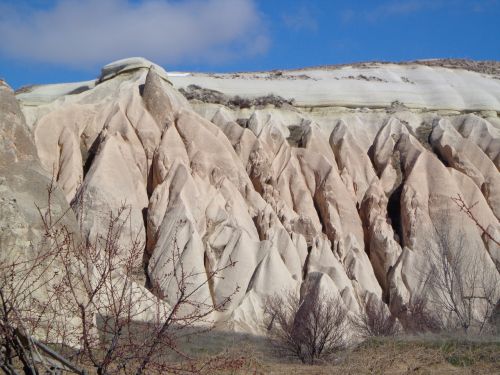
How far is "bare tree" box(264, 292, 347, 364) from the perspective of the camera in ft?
44.2

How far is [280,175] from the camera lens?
25.9 m

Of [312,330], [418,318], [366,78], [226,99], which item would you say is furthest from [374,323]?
[366,78]

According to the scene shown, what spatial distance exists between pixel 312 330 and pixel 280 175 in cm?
1251

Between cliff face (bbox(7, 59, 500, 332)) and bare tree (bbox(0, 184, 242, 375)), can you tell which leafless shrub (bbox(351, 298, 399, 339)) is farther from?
bare tree (bbox(0, 184, 242, 375))

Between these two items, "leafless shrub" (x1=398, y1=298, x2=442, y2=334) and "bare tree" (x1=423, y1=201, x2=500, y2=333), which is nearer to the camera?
"leafless shrub" (x1=398, y1=298, x2=442, y2=334)

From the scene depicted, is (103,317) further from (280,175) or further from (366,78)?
(366,78)

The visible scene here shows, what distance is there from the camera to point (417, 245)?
23.6 m

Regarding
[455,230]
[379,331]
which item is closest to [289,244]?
[379,331]

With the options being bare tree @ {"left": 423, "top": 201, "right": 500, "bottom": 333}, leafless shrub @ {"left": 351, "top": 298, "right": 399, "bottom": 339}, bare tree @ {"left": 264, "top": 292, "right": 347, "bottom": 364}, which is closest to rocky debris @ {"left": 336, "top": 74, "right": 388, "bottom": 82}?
bare tree @ {"left": 423, "top": 201, "right": 500, "bottom": 333}

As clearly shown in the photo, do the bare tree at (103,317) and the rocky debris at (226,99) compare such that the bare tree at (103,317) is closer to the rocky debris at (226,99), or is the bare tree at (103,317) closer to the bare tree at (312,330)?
the bare tree at (312,330)

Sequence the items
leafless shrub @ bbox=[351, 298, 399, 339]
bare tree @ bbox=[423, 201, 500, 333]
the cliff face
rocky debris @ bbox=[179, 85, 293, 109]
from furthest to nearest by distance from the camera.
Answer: rocky debris @ bbox=[179, 85, 293, 109], the cliff face, bare tree @ bbox=[423, 201, 500, 333], leafless shrub @ bbox=[351, 298, 399, 339]

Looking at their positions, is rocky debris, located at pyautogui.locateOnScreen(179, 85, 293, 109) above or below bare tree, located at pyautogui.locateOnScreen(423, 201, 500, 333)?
above

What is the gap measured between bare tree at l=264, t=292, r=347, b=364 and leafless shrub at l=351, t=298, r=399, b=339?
2.23 feet

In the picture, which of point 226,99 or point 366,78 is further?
point 366,78
